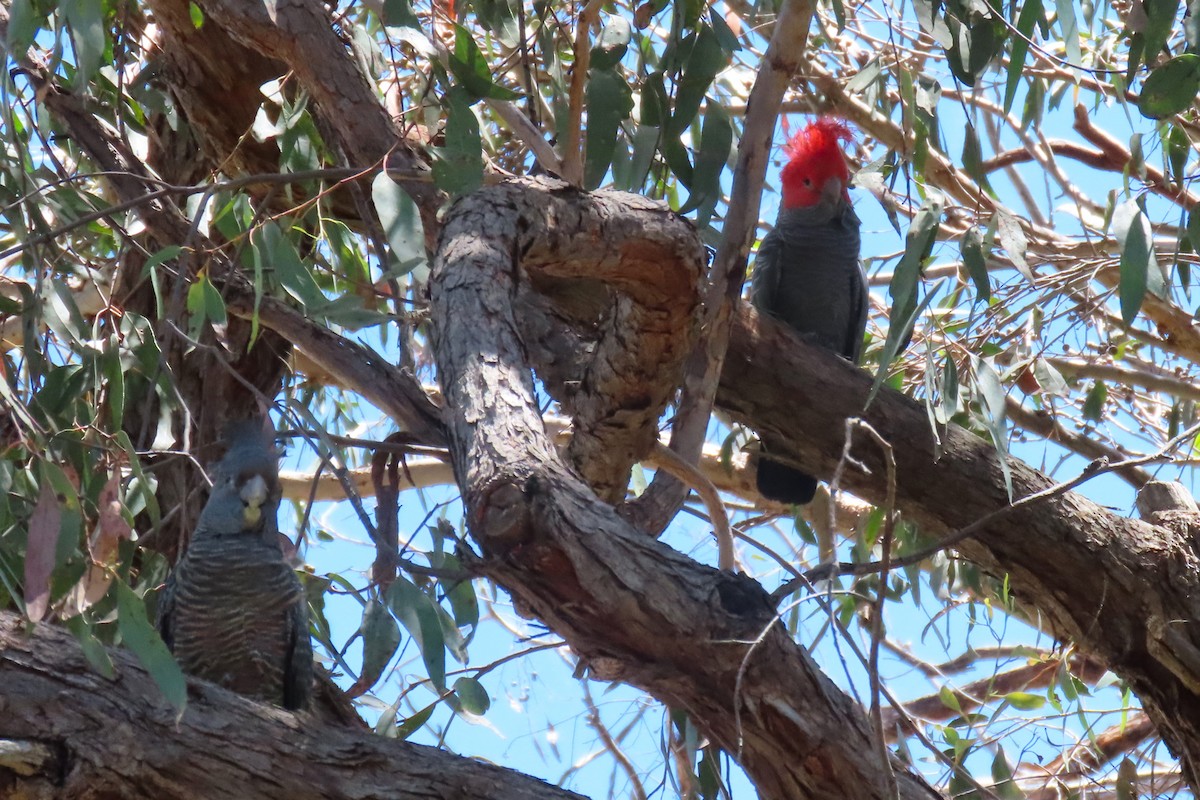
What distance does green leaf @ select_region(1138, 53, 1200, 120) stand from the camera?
5.16 feet

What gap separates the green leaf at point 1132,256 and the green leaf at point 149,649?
1.28 metres

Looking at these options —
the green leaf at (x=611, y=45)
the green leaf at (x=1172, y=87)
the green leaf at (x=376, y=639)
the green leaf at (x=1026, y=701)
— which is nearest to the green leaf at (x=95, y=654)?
the green leaf at (x=376, y=639)

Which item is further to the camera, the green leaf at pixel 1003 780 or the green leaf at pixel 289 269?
the green leaf at pixel 1003 780

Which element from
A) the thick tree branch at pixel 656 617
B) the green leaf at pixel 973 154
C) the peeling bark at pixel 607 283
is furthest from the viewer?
the green leaf at pixel 973 154

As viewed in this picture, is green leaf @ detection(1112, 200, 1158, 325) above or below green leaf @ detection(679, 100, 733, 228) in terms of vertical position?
below

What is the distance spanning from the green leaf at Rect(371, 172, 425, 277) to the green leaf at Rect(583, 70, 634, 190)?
0.33 m

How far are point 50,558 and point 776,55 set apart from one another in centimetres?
132

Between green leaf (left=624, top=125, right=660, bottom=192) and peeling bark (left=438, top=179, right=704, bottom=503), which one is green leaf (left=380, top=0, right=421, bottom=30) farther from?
green leaf (left=624, top=125, right=660, bottom=192)

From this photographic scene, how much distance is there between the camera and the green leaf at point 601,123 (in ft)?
5.93

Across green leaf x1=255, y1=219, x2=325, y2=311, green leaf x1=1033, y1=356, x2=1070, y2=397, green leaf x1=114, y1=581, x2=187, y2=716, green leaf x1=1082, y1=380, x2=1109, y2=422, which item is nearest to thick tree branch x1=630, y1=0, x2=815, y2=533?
green leaf x1=255, y1=219, x2=325, y2=311

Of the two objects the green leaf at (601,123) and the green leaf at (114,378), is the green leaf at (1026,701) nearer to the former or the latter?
the green leaf at (601,123)

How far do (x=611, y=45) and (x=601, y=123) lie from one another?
18 centimetres

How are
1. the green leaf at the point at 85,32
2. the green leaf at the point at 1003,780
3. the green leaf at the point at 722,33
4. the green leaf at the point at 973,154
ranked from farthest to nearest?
the green leaf at the point at 1003,780
the green leaf at the point at 973,154
the green leaf at the point at 722,33
the green leaf at the point at 85,32

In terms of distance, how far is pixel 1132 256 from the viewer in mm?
1630
